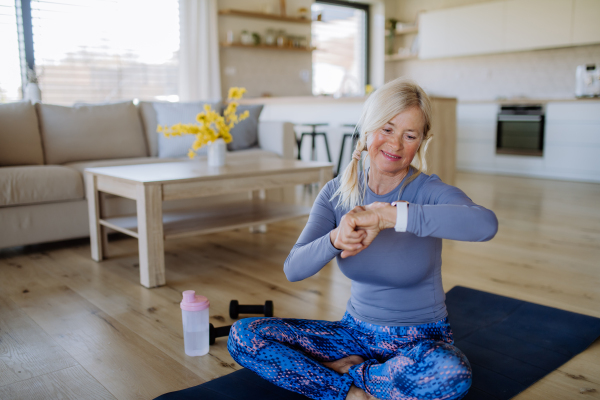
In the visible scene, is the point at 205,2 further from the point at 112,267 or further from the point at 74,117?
the point at 112,267

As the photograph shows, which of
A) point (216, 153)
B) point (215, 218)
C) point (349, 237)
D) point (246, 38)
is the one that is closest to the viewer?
point (349, 237)

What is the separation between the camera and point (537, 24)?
5992mm

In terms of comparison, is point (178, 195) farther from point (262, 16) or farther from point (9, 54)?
point (262, 16)

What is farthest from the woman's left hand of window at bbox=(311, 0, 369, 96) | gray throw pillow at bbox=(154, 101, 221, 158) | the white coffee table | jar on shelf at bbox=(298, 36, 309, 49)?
window at bbox=(311, 0, 369, 96)

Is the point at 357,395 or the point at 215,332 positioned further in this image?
the point at 215,332

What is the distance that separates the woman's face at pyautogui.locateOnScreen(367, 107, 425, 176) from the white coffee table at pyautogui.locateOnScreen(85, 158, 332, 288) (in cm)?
129

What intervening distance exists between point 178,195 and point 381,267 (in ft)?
4.40

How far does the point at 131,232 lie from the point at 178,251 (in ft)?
1.91

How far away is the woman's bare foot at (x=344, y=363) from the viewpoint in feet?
4.23

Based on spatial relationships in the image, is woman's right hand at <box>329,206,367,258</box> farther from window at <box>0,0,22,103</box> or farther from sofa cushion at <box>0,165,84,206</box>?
window at <box>0,0,22,103</box>

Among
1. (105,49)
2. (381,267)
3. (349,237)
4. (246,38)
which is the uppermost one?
(246,38)

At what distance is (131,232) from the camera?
2.39 metres

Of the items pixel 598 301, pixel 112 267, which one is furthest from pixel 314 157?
pixel 598 301

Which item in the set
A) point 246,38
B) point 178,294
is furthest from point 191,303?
point 246,38
